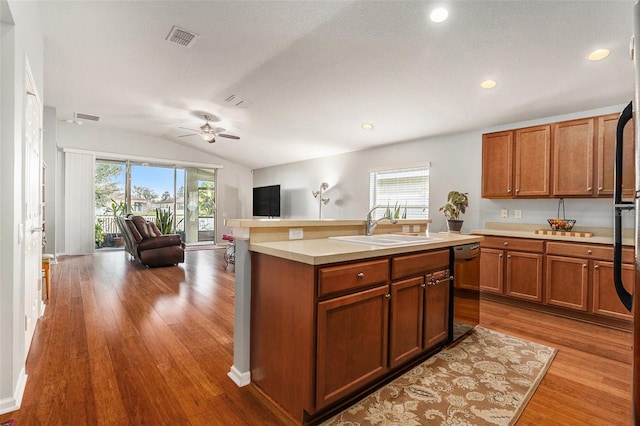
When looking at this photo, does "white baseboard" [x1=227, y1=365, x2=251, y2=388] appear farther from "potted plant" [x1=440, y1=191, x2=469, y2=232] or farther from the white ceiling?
"potted plant" [x1=440, y1=191, x2=469, y2=232]

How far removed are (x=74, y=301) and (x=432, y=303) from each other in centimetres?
394

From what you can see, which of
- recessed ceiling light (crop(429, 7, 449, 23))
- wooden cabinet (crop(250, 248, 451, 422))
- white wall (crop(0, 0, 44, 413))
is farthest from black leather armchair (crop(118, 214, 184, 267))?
recessed ceiling light (crop(429, 7, 449, 23))

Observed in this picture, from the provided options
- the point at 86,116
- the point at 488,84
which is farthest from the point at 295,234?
the point at 86,116

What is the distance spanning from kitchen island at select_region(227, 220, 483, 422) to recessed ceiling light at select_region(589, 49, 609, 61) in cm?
239

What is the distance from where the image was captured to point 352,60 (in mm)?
3326

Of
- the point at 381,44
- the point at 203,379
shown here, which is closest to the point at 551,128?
the point at 381,44

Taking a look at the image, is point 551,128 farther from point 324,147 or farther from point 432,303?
point 324,147

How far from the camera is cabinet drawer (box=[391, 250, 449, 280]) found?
6.27 feet

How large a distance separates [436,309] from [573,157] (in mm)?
2681

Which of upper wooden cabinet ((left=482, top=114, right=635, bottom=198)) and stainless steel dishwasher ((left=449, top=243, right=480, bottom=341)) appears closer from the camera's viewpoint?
stainless steel dishwasher ((left=449, top=243, right=480, bottom=341))

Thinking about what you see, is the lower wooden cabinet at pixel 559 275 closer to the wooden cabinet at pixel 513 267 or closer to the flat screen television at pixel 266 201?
the wooden cabinet at pixel 513 267

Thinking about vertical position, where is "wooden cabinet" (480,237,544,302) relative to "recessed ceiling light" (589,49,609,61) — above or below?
below

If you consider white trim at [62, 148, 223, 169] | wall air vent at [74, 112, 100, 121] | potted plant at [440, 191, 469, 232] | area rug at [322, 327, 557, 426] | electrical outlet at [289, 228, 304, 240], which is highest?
wall air vent at [74, 112, 100, 121]

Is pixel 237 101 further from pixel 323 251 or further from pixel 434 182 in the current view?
pixel 323 251
